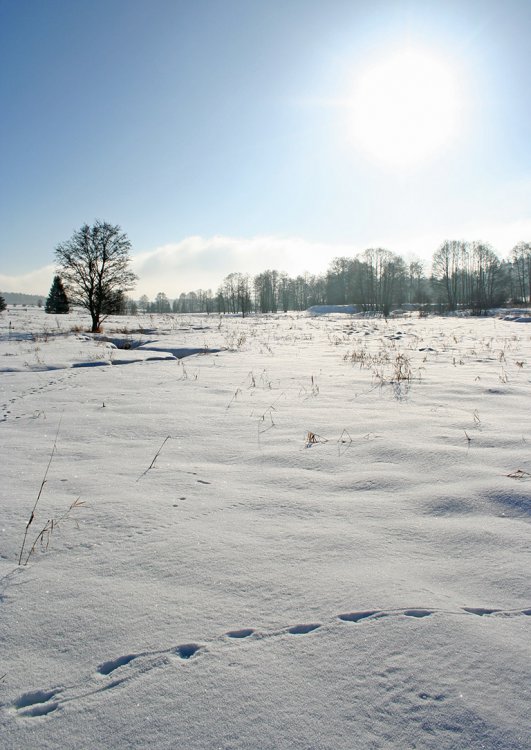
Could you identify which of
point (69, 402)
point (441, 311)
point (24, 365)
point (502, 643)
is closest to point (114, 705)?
Result: point (502, 643)

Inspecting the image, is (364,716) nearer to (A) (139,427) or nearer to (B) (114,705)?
(B) (114,705)

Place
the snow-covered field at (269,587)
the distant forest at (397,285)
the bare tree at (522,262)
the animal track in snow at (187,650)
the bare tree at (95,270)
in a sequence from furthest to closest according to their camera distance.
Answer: the bare tree at (522,262), the distant forest at (397,285), the bare tree at (95,270), the animal track in snow at (187,650), the snow-covered field at (269,587)

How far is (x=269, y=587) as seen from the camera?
1568mm

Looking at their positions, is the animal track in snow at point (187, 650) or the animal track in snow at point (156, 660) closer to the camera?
the animal track in snow at point (156, 660)

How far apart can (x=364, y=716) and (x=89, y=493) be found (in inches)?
75.7

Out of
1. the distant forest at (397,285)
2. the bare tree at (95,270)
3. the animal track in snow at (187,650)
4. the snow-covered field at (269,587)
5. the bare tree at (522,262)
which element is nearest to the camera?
the snow-covered field at (269,587)

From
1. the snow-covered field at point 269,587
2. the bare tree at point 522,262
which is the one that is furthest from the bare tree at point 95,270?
the bare tree at point 522,262

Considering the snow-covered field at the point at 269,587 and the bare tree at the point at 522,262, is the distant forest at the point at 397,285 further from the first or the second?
the snow-covered field at the point at 269,587

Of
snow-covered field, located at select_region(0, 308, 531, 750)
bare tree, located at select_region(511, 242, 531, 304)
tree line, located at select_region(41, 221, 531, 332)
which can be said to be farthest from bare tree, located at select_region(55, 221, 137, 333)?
bare tree, located at select_region(511, 242, 531, 304)

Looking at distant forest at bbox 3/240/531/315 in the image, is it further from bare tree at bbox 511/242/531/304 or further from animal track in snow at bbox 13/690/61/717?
animal track in snow at bbox 13/690/61/717

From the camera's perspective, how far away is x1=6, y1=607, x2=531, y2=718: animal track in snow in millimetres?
1119

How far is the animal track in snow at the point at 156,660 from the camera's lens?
3.67ft

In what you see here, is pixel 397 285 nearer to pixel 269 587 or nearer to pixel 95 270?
pixel 95 270

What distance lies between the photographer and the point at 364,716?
3.51 feet
